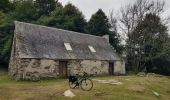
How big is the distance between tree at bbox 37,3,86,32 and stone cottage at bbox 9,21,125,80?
30.5 feet

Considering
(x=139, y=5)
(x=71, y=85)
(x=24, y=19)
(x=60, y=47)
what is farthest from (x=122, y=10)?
(x=71, y=85)

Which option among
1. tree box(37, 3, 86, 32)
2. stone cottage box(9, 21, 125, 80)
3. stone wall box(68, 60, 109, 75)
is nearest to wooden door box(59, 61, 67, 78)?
stone cottage box(9, 21, 125, 80)

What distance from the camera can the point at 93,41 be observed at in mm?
38344

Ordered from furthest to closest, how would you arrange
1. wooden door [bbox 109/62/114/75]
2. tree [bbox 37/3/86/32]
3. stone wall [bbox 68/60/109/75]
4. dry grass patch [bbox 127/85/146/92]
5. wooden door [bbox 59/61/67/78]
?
tree [bbox 37/3/86/32] < wooden door [bbox 109/62/114/75] < stone wall [bbox 68/60/109/75] < wooden door [bbox 59/61/67/78] < dry grass patch [bbox 127/85/146/92]

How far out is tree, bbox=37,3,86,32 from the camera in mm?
46500

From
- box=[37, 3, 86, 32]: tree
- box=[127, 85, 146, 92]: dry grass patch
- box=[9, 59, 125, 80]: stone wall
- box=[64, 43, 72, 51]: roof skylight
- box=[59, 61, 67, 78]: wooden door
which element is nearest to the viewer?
box=[127, 85, 146, 92]: dry grass patch

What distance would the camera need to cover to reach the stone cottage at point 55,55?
2700 cm

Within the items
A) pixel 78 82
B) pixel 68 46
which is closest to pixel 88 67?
pixel 68 46

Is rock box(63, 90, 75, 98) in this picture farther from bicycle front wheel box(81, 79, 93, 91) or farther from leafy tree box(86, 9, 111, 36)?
leafy tree box(86, 9, 111, 36)

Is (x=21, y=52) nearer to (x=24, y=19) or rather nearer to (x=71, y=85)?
(x=71, y=85)

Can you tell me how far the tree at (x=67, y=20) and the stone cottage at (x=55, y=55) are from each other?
9.29 m

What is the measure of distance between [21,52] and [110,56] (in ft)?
48.7

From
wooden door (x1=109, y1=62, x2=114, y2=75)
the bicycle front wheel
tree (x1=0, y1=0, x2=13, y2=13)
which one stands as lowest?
the bicycle front wheel

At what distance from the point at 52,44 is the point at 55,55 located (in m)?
1.99
